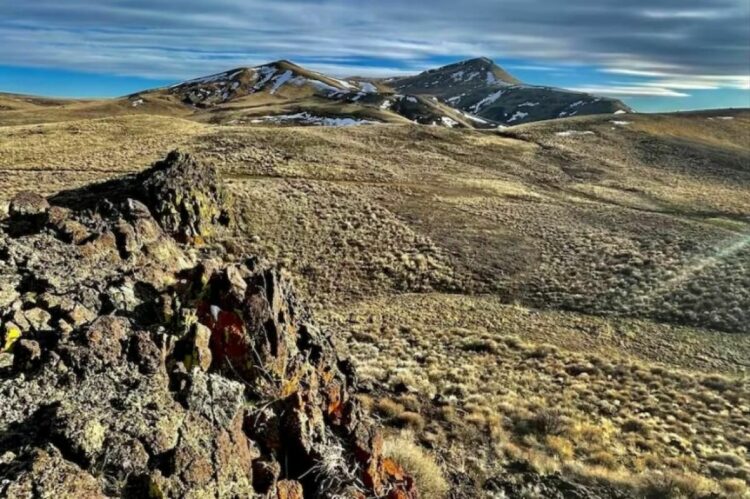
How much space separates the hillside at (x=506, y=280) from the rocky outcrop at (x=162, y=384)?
3499mm

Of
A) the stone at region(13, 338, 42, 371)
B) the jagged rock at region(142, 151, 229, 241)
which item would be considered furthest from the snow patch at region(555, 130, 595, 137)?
the stone at region(13, 338, 42, 371)

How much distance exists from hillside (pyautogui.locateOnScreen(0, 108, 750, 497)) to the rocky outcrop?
3499 millimetres

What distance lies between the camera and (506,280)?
1139 inches

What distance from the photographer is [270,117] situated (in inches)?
4102

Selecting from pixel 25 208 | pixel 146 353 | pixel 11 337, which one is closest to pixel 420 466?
pixel 146 353

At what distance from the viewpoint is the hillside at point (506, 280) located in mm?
14953

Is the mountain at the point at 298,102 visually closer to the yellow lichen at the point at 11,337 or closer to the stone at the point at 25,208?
the stone at the point at 25,208

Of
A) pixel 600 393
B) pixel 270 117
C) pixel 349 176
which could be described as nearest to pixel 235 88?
pixel 270 117

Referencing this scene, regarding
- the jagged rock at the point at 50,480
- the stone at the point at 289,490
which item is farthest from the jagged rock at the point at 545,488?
the jagged rock at the point at 50,480

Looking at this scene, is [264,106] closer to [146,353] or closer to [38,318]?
[38,318]

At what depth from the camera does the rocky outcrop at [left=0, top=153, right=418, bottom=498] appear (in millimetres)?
5738

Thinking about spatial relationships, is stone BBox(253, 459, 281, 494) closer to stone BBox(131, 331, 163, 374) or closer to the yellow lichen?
stone BBox(131, 331, 163, 374)

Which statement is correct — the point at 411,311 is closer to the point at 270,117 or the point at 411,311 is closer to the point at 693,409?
the point at 693,409

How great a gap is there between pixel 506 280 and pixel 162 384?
24160 mm
